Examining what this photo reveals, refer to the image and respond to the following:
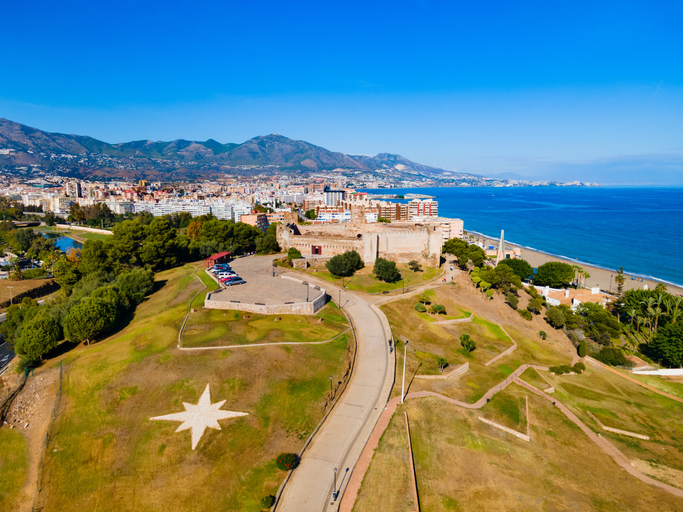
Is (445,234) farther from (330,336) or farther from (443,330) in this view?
(330,336)

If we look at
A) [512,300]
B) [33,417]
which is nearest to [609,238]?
[512,300]

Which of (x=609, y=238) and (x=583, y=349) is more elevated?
(x=609, y=238)

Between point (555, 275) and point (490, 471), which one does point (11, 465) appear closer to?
point (490, 471)

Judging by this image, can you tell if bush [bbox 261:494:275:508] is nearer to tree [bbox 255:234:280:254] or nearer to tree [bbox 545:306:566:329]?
tree [bbox 545:306:566:329]

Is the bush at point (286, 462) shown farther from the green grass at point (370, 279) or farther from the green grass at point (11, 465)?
the green grass at point (370, 279)

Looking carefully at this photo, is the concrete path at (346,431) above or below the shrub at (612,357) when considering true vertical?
above

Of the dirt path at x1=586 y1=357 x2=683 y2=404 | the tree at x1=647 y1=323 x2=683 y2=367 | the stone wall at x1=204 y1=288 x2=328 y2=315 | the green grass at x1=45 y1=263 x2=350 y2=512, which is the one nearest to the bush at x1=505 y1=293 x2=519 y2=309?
the dirt path at x1=586 y1=357 x2=683 y2=404

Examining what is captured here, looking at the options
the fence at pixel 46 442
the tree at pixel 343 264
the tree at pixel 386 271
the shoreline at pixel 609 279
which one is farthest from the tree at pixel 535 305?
the fence at pixel 46 442

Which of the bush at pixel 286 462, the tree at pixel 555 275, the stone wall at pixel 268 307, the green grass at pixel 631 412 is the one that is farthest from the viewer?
the tree at pixel 555 275
